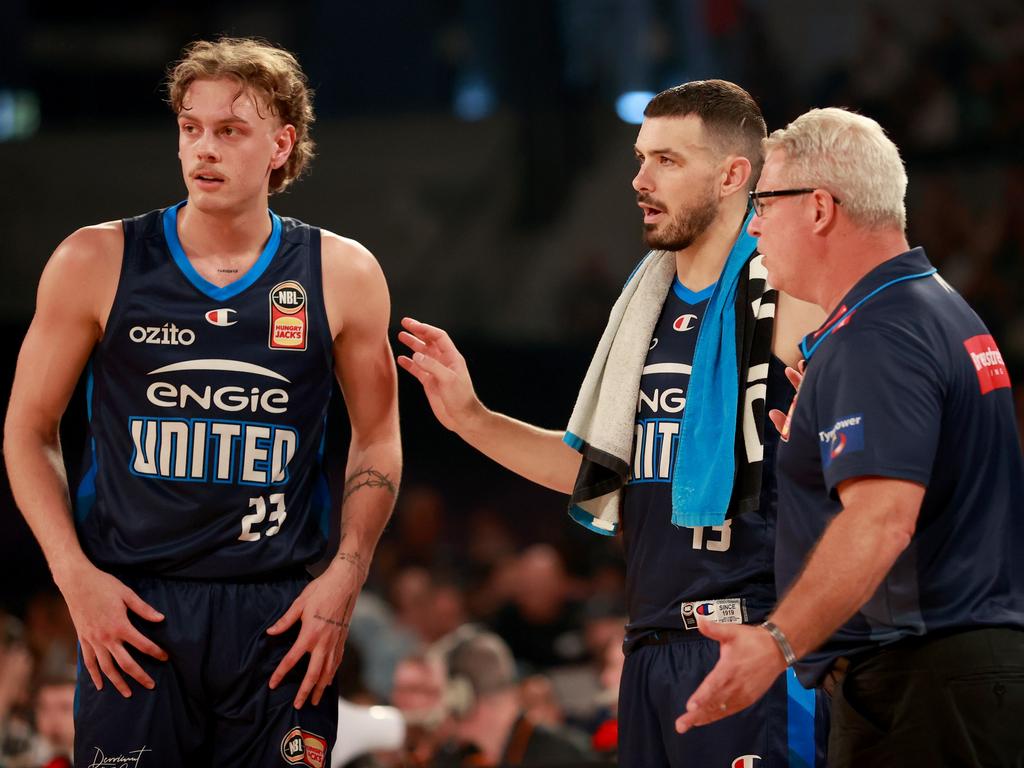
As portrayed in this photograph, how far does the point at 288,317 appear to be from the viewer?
2682mm

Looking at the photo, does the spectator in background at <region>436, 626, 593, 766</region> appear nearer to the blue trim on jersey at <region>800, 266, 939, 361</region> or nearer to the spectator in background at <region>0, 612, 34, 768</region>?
the spectator in background at <region>0, 612, 34, 768</region>

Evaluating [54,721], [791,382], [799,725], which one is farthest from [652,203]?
[54,721]

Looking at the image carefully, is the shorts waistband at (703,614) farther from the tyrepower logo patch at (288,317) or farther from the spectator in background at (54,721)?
the spectator in background at (54,721)

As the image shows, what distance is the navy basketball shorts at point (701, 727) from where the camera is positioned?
2.54 m

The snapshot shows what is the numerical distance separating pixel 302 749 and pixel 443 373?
33.4 inches

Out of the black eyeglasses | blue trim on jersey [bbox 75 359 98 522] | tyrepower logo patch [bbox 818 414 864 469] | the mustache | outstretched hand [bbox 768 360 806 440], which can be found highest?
the mustache

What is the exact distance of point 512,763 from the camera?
4.67 metres

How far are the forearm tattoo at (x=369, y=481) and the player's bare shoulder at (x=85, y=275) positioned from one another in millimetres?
621

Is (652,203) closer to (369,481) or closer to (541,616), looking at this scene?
(369,481)

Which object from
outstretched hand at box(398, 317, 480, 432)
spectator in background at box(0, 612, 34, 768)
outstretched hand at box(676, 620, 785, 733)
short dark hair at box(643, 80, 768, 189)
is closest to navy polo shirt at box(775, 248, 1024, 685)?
outstretched hand at box(676, 620, 785, 733)

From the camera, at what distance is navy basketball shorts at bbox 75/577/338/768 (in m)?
2.51

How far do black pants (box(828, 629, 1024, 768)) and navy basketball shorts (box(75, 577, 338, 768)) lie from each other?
3.65 ft

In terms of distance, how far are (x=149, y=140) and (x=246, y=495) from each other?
525 cm

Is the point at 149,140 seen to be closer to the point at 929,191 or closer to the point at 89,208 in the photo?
the point at 89,208
